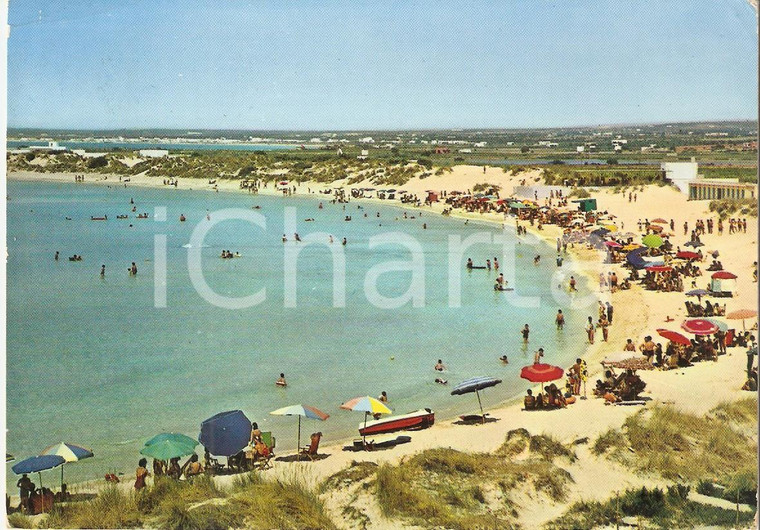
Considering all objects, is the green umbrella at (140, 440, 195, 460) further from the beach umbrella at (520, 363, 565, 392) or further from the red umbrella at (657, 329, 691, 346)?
the red umbrella at (657, 329, 691, 346)

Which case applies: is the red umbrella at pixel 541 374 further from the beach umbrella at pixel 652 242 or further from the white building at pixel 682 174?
the white building at pixel 682 174

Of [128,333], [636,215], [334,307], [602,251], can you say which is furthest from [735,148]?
[128,333]

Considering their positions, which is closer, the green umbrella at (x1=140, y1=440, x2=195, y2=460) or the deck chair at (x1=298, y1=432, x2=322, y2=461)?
the green umbrella at (x1=140, y1=440, x2=195, y2=460)

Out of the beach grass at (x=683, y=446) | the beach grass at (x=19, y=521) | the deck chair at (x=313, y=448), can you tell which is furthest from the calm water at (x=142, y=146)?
the beach grass at (x=683, y=446)

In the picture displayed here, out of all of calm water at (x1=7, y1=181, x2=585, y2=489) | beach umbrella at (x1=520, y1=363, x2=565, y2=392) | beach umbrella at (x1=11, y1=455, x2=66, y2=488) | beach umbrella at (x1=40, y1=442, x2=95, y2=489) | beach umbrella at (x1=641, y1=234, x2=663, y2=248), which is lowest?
calm water at (x1=7, y1=181, x2=585, y2=489)

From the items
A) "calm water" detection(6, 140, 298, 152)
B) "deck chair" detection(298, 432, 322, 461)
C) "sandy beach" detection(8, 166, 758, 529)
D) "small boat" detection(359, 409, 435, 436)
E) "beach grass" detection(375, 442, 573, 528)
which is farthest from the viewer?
"calm water" detection(6, 140, 298, 152)

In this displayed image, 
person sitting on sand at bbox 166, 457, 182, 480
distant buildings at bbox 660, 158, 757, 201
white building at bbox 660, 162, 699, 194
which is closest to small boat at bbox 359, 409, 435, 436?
person sitting on sand at bbox 166, 457, 182, 480

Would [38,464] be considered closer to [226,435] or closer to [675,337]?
[226,435]
